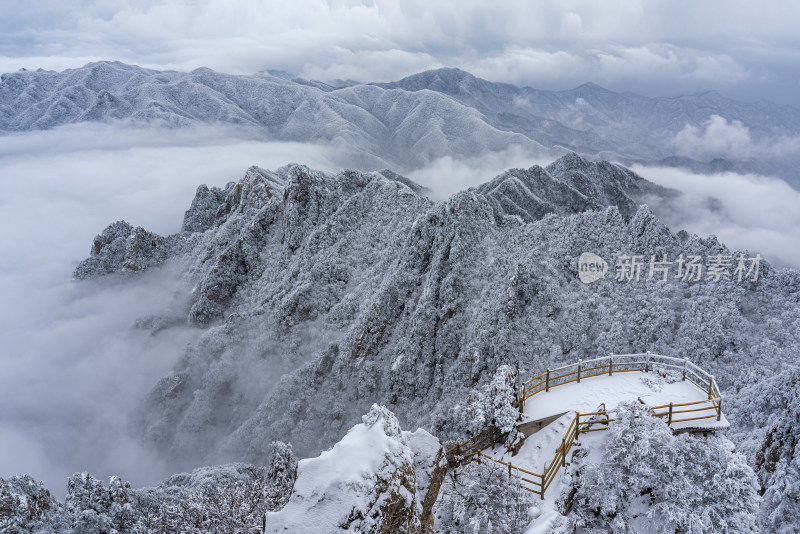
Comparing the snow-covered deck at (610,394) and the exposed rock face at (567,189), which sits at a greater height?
the exposed rock face at (567,189)

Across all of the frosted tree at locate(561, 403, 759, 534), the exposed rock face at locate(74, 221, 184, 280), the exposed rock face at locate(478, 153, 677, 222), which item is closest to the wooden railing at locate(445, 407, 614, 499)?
the frosted tree at locate(561, 403, 759, 534)

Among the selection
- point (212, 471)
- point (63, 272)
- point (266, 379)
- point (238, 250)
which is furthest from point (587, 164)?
point (63, 272)

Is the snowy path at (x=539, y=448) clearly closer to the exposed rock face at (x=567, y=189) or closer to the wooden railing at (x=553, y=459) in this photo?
the wooden railing at (x=553, y=459)

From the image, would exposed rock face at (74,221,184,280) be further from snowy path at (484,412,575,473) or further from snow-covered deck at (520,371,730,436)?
snowy path at (484,412,575,473)

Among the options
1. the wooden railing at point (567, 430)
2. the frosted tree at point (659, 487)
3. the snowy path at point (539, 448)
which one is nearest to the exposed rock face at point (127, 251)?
the wooden railing at point (567, 430)

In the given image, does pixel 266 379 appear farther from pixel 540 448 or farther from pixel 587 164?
pixel 587 164

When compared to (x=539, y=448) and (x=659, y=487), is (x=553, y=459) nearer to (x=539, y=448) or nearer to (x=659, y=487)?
(x=539, y=448)
